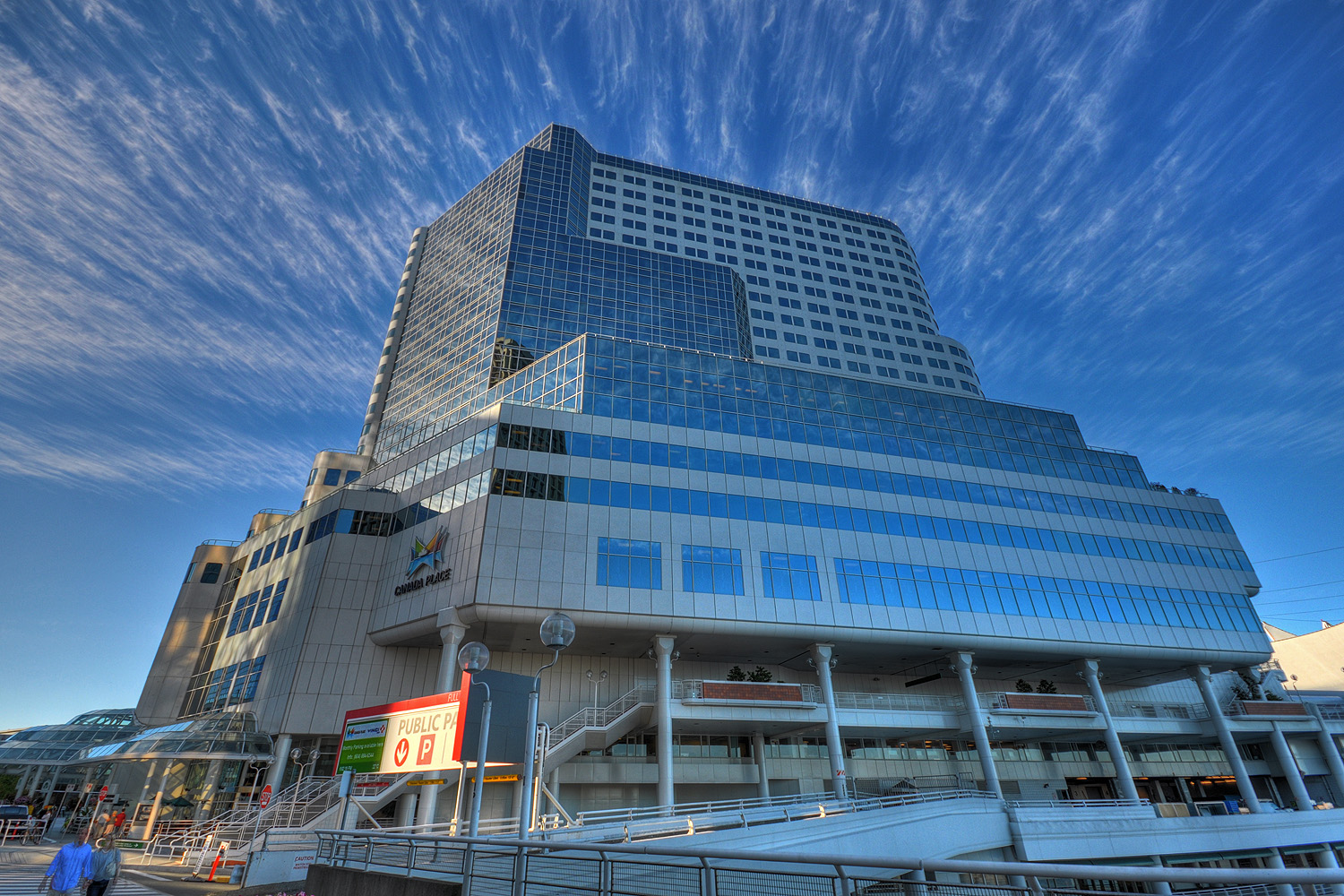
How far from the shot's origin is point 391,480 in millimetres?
45562

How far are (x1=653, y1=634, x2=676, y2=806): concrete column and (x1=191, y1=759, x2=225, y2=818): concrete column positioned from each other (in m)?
23.4

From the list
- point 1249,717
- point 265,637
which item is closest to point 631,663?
point 265,637

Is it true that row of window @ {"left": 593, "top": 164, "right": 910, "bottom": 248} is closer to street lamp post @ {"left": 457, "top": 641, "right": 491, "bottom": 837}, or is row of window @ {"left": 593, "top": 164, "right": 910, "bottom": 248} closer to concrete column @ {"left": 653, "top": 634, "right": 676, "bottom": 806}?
concrete column @ {"left": 653, "top": 634, "right": 676, "bottom": 806}

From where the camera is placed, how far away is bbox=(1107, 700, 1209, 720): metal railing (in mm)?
45094

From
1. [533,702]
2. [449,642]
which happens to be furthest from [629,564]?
[533,702]

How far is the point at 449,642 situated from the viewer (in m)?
34.5

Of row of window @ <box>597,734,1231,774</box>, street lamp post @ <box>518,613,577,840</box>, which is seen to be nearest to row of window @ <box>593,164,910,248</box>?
row of window @ <box>597,734,1231,774</box>

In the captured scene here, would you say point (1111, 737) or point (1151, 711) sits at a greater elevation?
point (1151, 711)

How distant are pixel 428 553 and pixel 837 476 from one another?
25210 millimetres

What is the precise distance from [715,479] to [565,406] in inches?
402

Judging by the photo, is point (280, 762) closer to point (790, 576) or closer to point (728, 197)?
point (790, 576)

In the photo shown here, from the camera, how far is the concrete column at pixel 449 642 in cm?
3419

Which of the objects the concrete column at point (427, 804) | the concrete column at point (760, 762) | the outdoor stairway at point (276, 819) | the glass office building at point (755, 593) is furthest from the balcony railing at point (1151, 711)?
the outdoor stairway at point (276, 819)

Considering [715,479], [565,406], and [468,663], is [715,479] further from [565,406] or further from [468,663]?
[468,663]
